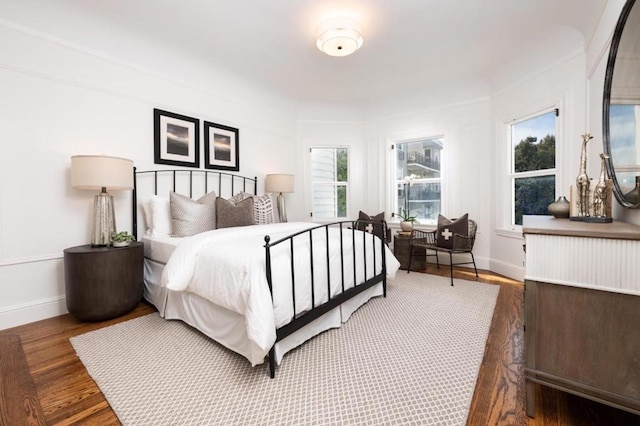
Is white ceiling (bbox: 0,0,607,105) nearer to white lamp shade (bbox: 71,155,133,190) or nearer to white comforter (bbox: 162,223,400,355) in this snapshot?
white lamp shade (bbox: 71,155,133,190)

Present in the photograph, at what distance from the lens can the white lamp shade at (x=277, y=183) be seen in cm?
425

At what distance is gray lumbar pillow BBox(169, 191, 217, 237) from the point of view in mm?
2857

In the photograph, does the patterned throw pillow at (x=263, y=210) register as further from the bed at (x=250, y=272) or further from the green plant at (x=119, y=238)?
the green plant at (x=119, y=238)

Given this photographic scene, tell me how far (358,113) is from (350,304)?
12.6 feet

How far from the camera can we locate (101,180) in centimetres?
239

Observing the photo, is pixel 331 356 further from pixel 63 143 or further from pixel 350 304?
pixel 63 143

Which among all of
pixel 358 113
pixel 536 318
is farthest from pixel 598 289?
pixel 358 113

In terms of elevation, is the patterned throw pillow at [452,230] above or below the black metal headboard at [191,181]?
below

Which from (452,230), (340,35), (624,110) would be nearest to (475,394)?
(624,110)

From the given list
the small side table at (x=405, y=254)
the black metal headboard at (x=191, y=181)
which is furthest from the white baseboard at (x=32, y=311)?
the small side table at (x=405, y=254)

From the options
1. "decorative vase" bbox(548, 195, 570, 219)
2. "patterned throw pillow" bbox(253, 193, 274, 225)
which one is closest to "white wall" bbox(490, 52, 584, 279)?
"decorative vase" bbox(548, 195, 570, 219)

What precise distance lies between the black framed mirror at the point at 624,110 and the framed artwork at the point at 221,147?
12.5ft

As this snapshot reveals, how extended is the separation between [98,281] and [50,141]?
1.35 meters

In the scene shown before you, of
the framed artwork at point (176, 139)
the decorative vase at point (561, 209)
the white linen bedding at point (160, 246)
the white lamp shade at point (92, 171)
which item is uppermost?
the framed artwork at point (176, 139)
